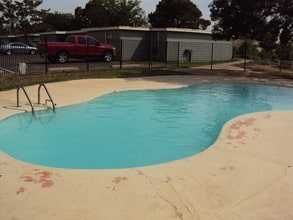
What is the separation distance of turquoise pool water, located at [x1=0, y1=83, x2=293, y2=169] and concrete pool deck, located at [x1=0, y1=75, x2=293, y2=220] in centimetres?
149

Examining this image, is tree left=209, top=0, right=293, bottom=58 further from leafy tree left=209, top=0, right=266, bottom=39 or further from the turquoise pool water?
the turquoise pool water

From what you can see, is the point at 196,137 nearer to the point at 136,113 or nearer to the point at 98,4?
the point at 136,113

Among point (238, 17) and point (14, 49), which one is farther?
point (14, 49)

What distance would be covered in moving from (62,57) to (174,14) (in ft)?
104

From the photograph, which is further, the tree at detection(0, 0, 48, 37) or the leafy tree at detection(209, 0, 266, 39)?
the tree at detection(0, 0, 48, 37)

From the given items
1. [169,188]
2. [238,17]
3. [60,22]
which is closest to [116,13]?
[60,22]

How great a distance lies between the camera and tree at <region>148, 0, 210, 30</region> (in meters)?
53.6

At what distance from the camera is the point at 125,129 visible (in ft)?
33.6

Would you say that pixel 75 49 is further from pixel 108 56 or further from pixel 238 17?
pixel 238 17

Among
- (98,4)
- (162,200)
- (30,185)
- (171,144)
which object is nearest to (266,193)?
(162,200)

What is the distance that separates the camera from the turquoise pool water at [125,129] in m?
8.07

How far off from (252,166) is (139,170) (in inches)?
75.1

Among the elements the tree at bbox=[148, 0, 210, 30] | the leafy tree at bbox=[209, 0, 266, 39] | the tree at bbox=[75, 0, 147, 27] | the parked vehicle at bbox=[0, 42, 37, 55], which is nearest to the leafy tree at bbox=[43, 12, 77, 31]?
the tree at bbox=[75, 0, 147, 27]

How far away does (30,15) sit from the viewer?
149ft
